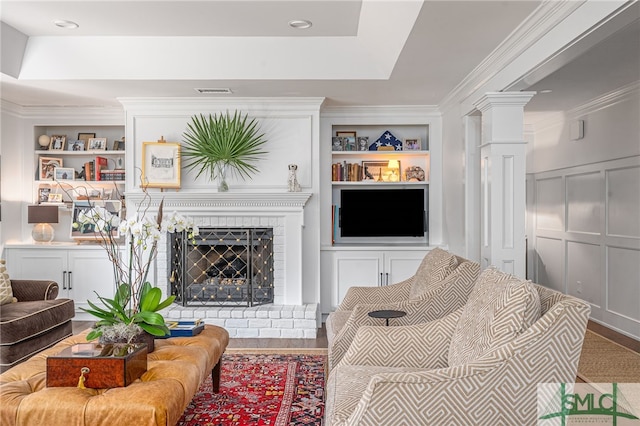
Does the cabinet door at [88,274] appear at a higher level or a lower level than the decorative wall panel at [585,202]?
lower

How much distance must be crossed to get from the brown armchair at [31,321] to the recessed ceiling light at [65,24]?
83.7 inches

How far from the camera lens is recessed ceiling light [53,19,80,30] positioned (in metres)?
4.01

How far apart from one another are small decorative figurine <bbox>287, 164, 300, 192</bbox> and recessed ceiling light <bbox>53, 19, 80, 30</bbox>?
2278mm

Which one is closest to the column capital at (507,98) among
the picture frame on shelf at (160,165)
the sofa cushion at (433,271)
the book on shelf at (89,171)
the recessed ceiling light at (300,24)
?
the sofa cushion at (433,271)

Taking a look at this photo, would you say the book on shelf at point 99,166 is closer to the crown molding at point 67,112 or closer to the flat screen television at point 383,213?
the crown molding at point 67,112

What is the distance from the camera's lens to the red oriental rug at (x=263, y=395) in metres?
2.99

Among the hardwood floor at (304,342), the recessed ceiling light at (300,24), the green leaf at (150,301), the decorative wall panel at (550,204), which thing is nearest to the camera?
the green leaf at (150,301)

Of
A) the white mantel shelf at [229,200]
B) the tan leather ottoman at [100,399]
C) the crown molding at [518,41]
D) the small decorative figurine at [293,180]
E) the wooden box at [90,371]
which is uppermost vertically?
the crown molding at [518,41]

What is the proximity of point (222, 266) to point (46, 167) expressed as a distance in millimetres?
2420

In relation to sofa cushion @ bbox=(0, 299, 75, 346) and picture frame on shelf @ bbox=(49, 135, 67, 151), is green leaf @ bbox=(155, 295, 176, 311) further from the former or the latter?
picture frame on shelf @ bbox=(49, 135, 67, 151)

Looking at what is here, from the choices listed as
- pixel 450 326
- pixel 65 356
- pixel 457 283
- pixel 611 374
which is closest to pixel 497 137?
pixel 457 283

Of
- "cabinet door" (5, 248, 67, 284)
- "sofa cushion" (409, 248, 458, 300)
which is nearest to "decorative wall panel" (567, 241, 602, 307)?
"sofa cushion" (409, 248, 458, 300)

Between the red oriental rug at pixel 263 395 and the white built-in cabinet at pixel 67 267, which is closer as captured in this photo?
the red oriental rug at pixel 263 395

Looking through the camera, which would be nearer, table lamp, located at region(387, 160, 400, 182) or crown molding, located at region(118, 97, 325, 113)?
crown molding, located at region(118, 97, 325, 113)
